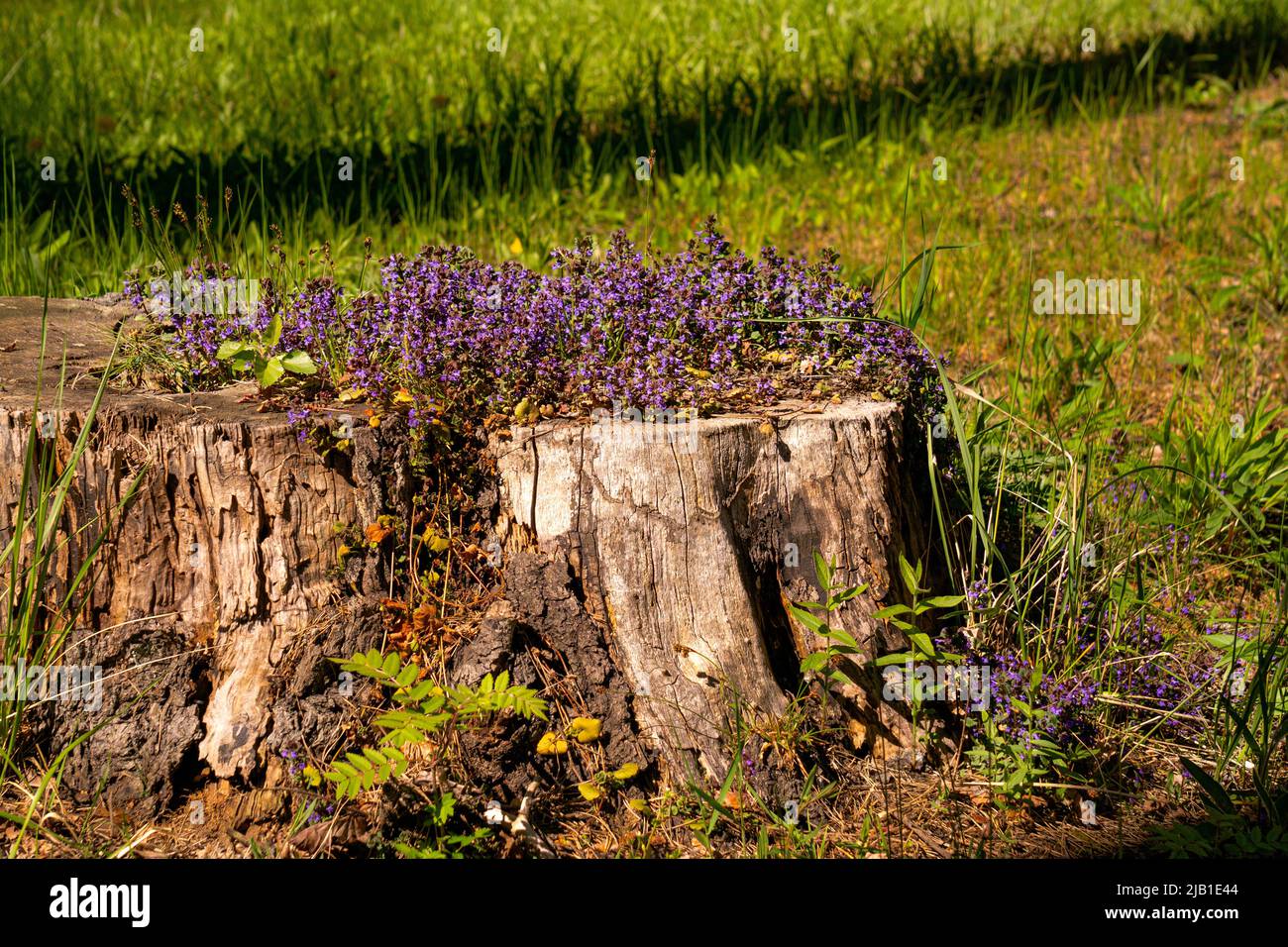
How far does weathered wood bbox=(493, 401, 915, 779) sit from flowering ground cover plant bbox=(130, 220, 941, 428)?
5.9 inches

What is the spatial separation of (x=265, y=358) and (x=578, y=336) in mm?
816

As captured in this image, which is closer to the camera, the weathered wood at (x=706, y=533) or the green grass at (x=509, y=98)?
the weathered wood at (x=706, y=533)

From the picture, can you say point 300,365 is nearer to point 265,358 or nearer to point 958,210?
point 265,358

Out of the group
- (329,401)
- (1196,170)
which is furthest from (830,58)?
(329,401)

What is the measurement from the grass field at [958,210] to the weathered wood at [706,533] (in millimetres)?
190

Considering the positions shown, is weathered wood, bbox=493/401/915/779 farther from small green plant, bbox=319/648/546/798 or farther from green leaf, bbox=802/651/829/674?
small green plant, bbox=319/648/546/798

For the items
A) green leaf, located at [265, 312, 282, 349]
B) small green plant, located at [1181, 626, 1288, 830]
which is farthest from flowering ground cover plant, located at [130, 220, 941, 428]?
small green plant, located at [1181, 626, 1288, 830]

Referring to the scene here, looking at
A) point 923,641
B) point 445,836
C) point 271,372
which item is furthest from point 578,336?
point 445,836

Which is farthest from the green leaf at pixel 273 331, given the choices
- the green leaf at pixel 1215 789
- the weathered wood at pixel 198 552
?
the green leaf at pixel 1215 789

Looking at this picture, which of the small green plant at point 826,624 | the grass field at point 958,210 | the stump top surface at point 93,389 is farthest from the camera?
the grass field at point 958,210

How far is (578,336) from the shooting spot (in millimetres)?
2953

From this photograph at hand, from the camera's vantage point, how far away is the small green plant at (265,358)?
2758 mm

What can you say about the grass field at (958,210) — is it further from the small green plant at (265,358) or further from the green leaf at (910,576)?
the small green plant at (265,358)
